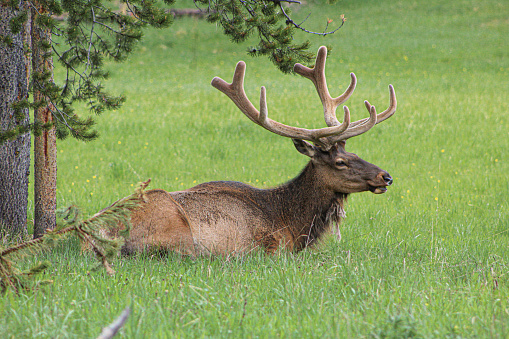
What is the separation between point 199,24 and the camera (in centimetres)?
3638

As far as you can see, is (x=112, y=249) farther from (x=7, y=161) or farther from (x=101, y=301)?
(x=7, y=161)

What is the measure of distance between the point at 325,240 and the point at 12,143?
3375 millimetres

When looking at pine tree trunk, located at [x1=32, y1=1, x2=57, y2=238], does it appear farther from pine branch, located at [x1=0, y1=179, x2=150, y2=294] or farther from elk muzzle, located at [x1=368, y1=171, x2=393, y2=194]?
elk muzzle, located at [x1=368, y1=171, x2=393, y2=194]

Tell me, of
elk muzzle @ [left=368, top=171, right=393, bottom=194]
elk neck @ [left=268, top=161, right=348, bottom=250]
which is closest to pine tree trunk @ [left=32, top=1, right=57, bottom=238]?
elk neck @ [left=268, top=161, right=348, bottom=250]

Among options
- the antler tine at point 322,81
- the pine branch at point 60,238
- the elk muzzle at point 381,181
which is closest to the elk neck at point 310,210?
the elk muzzle at point 381,181

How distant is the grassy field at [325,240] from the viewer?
11.0ft

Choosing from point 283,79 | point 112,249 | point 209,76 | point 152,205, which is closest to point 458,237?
point 152,205

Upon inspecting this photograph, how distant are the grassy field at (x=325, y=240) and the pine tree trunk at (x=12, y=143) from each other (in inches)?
45.3

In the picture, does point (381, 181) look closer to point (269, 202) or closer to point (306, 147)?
point (306, 147)

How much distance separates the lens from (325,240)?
5.81 metres

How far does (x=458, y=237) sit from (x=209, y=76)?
1832 cm

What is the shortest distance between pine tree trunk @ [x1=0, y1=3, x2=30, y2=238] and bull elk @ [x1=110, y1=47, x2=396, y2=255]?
5.01 feet

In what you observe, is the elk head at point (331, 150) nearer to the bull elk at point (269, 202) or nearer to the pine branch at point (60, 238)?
the bull elk at point (269, 202)

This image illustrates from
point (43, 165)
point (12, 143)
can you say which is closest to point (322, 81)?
point (43, 165)
